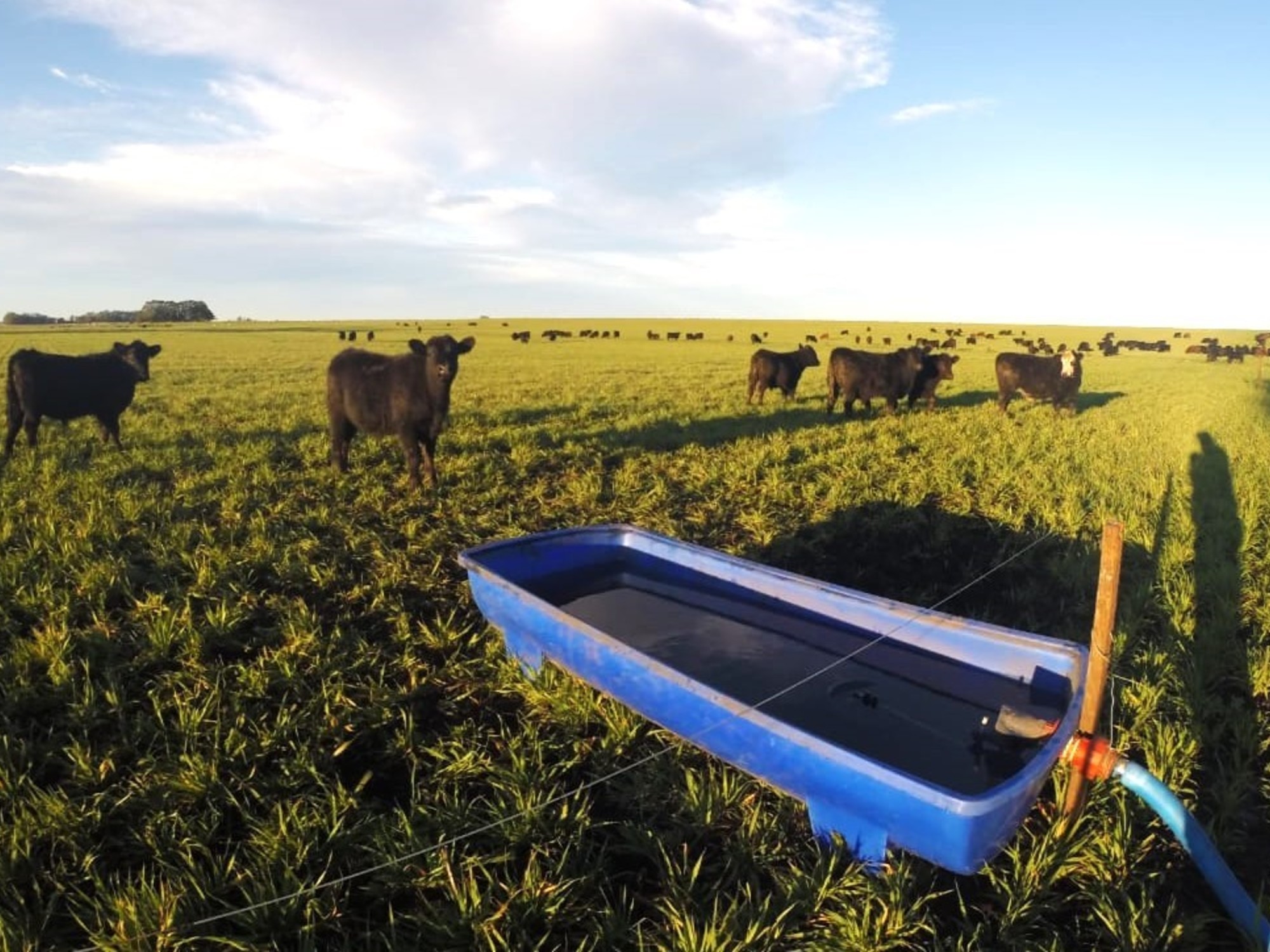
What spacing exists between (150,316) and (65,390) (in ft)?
346

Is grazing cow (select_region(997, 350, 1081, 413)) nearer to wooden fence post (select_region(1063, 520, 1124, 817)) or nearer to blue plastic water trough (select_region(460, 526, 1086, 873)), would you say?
blue plastic water trough (select_region(460, 526, 1086, 873))

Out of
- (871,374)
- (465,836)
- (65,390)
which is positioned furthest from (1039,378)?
(65,390)

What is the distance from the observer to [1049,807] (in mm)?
3043

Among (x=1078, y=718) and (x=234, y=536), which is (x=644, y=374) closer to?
(x=234, y=536)

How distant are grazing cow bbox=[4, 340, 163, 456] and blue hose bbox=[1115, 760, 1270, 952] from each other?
11.9 m

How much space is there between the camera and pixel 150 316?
96688 millimetres

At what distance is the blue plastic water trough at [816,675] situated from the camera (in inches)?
96.3

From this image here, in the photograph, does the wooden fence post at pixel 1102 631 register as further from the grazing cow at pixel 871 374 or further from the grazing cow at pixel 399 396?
the grazing cow at pixel 871 374

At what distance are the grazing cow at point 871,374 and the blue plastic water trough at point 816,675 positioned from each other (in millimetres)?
10854

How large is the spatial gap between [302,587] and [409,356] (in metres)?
4.20

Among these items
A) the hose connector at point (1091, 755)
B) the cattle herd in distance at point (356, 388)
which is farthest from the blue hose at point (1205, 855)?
the cattle herd in distance at point (356, 388)

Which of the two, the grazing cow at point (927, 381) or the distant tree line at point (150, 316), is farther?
the distant tree line at point (150, 316)

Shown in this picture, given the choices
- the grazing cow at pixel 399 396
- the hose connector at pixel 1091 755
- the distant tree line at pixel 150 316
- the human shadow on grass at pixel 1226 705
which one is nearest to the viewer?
the hose connector at pixel 1091 755

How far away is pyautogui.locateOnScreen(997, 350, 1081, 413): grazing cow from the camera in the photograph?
1577 cm
